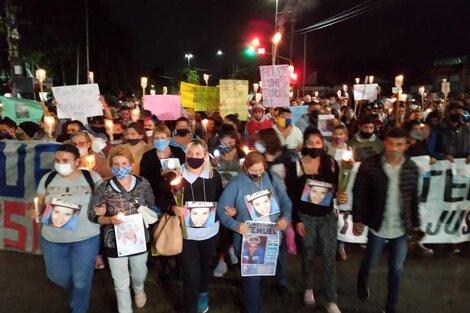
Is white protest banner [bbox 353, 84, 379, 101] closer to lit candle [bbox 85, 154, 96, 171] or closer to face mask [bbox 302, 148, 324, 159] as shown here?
face mask [bbox 302, 148, 324, 159]

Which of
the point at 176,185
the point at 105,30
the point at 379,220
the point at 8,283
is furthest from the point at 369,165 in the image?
the point at 105,30

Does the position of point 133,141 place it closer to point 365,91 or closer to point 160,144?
point 160,144

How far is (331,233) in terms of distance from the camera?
4488 mm

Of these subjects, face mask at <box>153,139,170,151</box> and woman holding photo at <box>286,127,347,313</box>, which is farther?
face mask at <box>153,139,170,151</box>

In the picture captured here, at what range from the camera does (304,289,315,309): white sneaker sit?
4.60m

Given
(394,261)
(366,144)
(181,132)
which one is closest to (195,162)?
(181,132)

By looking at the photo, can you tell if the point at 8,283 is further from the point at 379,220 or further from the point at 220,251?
the point at 379,220

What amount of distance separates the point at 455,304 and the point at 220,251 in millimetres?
2732

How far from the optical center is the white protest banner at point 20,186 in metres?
5.95

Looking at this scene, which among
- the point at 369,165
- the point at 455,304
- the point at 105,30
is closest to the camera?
the point at 369,165

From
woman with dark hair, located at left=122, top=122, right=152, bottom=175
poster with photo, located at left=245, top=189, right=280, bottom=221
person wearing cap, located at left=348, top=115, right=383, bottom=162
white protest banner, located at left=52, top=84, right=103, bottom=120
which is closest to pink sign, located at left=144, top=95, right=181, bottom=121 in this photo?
white protest banner, located at left=52, top=84, right=103, bottom=120

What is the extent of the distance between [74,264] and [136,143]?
1.92 meters

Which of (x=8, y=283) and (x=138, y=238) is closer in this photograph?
(x=138, y=238)

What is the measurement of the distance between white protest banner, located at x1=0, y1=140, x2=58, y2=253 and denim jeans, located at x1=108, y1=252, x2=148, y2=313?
2.23 m
